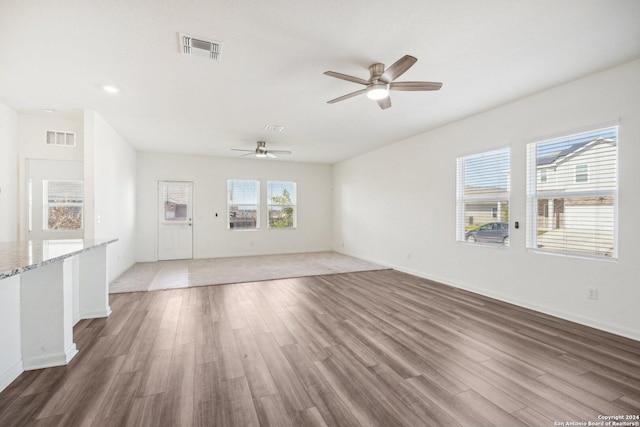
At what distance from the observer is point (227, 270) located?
608 centimetres

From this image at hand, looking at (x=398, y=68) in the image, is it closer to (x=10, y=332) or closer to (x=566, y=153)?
(x=566, y=153)

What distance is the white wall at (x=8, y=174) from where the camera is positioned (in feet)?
13.2

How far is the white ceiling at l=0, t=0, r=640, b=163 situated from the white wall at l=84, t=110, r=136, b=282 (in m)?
0.51

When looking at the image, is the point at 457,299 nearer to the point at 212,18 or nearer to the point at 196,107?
the point at 212,18

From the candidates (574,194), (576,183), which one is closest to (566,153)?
(576,183)

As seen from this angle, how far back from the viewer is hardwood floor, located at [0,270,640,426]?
5.76 ft

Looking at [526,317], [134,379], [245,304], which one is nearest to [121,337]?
[134,379]

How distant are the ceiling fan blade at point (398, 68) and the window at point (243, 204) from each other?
237 inches

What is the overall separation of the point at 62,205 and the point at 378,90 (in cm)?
533

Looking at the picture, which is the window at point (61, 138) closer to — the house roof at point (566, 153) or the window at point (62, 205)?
the window at point (62, 205)

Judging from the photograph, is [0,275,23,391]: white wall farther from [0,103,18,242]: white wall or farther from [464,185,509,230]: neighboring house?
[464,185,509,230]: neighboring house

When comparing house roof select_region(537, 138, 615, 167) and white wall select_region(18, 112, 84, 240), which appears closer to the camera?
house roof select_region(537, 138, 615, 167)

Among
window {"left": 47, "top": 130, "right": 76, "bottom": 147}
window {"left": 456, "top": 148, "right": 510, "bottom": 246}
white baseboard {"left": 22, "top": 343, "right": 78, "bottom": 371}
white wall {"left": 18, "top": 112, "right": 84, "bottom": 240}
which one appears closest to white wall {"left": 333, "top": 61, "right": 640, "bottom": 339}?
window {"left": 456, "top": 148, "right": 510, "bottom": 246}

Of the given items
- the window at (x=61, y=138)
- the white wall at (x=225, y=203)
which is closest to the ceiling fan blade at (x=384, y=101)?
the window at (x=61, y=138)
